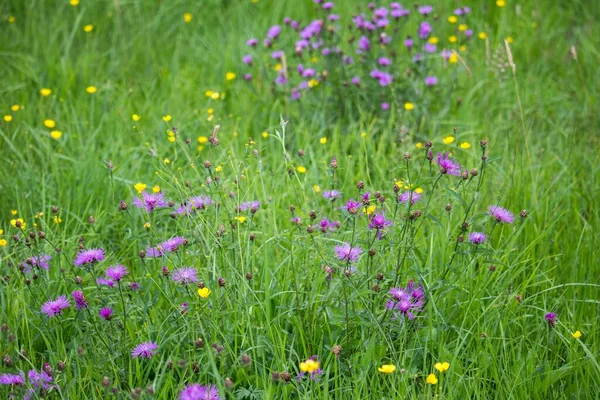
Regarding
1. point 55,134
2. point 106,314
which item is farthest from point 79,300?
point 55,134

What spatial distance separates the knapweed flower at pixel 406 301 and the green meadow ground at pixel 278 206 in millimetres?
36

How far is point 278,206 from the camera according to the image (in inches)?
111

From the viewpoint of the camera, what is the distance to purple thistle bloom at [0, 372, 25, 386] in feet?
6.23

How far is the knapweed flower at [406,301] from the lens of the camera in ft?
A: 6.73

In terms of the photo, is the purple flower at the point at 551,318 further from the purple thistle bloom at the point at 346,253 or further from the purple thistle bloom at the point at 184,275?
the purple thistle bloom at the point at 184,275

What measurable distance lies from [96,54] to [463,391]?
2.95 m

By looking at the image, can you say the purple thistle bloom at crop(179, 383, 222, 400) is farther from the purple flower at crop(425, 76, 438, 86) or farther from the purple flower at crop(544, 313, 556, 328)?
the purple flower at crop(425, 76, 438, 86)

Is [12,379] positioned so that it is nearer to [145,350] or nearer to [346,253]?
[145,350]

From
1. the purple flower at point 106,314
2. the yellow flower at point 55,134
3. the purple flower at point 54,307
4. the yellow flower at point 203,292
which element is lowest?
the yellow flower at point 55,134

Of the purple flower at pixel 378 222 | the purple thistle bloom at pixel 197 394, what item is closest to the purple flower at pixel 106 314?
the purple thistle bloom at pixel 197 394

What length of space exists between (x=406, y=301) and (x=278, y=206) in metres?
0.90

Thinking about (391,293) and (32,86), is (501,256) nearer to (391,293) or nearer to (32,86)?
(391,293)

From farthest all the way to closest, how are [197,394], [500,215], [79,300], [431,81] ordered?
[431,81] < [500,215] < [79,300] < [197,394]

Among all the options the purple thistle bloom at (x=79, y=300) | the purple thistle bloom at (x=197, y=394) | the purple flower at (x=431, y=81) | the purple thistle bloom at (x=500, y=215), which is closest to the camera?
the purple thistle bloom at (x=197, y=394)
